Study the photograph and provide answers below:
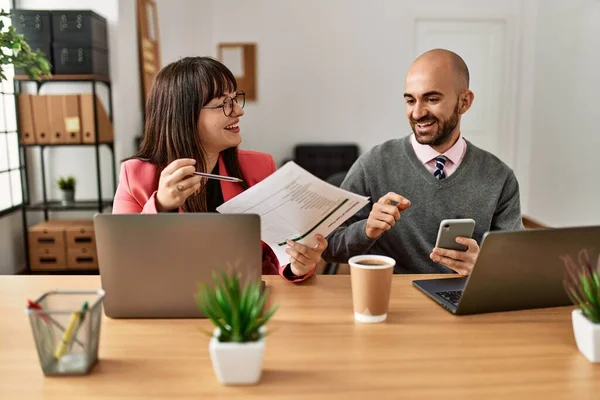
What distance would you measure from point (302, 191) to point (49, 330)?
1.88 feet

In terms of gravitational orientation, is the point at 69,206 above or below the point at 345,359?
below

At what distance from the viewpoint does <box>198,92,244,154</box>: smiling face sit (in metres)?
1.55

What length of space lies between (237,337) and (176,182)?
49cm

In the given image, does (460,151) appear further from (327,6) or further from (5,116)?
(327,6)

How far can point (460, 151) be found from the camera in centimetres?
178

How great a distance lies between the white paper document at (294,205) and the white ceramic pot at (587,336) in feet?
1.59

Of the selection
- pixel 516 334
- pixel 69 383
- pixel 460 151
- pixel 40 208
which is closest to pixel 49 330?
pixel 69 383

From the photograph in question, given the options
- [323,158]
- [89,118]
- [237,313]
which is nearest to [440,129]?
[237,313]

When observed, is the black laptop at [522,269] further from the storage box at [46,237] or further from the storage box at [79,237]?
A: the storage box at [46,237]

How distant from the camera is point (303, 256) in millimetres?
1331

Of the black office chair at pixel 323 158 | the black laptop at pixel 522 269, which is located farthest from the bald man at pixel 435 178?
the black office chair at pixel 323 158

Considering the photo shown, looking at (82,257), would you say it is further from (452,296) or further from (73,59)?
(452,296)

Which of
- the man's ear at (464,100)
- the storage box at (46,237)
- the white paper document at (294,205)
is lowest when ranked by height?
the storage box at (46,237)

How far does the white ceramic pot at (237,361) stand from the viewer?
2.73ft
